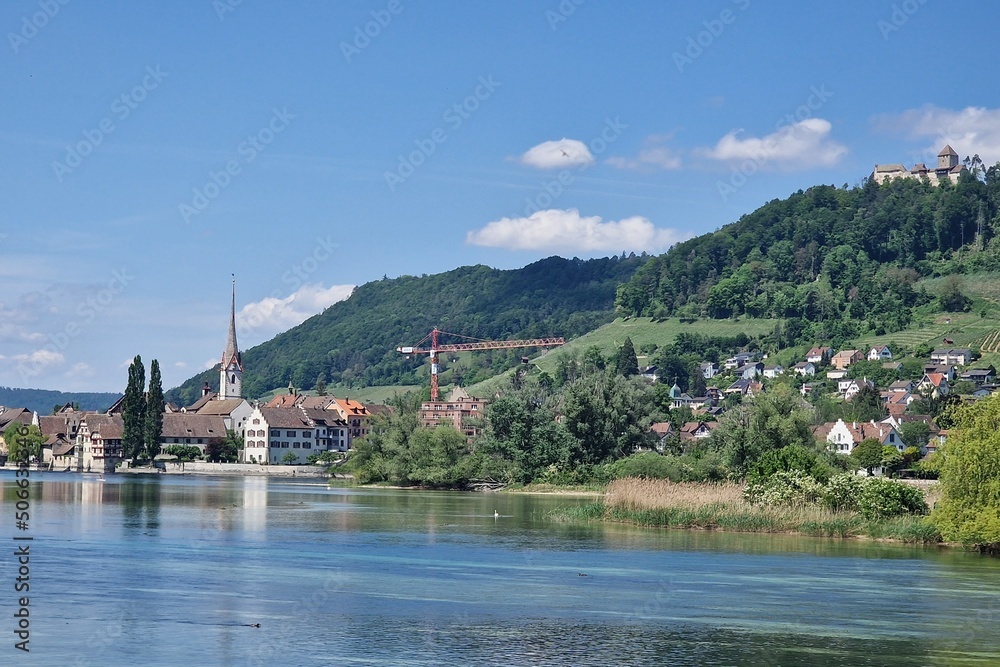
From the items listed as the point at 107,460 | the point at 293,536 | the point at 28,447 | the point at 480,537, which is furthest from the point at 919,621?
the point at 28,447

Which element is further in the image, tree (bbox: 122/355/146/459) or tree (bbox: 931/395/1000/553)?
tree (bbox: 122/355/146/459)

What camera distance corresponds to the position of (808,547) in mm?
43781

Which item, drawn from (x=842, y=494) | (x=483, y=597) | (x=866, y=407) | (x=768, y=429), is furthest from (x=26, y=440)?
(x=483, y=597)

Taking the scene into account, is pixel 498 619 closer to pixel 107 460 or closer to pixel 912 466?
pixel 912 466

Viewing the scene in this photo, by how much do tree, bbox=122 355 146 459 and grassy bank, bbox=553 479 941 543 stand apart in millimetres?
84610

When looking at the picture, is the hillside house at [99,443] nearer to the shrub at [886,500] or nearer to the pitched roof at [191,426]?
the pitched roof at [191,426]

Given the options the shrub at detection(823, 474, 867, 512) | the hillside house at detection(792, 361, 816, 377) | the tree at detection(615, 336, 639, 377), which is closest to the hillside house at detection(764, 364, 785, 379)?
the hillside house at detection(792, 361, 816, 377)

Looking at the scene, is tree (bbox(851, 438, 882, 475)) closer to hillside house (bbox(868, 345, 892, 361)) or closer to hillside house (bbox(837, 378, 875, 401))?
hillside house (bbox(837, 378, 875, 401))

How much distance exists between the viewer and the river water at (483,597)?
23.9 m

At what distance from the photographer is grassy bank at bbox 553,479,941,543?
46.1m

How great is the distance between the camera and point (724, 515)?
49250 mm

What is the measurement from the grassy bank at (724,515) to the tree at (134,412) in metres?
84.6

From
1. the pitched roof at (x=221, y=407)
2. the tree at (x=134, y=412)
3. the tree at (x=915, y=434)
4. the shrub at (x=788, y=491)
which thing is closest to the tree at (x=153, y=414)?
the tree at (x=134, y=412)

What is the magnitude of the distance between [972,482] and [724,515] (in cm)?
1074
